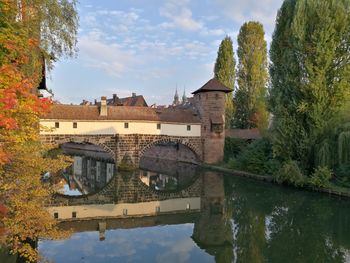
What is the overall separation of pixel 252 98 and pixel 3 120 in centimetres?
3022

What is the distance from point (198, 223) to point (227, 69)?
2441 cm

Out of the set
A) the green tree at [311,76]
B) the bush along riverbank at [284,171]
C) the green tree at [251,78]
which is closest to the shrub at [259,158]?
the bush along riverbank at [284,171]

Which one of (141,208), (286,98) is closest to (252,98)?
(286,98)

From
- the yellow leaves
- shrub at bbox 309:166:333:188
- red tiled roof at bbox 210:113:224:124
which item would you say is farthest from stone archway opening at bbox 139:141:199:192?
the yellow leaves

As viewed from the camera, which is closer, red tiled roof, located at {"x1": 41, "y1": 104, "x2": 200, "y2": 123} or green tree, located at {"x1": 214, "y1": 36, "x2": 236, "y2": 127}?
red tiled roof, located at {"x1": 41, "y1": 104, "x2": 200, "y2": 123}

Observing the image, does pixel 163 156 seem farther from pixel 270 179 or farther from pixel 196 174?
pixel 270 179

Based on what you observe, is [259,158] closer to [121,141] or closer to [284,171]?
[284,171]

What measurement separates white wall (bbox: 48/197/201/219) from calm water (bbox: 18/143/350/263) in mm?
42

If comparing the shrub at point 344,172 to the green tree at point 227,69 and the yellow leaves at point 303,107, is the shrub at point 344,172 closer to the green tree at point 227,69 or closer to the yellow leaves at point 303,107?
the yellow leaves at point 303,107

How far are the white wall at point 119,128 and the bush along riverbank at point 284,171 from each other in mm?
Answer: 3883

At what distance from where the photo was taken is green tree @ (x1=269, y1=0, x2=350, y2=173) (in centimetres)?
1842

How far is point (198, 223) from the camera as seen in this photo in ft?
43.4

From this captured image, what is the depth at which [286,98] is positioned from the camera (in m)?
19.9

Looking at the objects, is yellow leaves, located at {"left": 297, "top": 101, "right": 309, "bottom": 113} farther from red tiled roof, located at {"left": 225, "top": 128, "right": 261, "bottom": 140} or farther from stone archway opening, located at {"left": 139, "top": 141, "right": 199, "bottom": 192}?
red tiled roof, located at {"left": 225, "top": 128, "right": 261, "bottom": 140}
